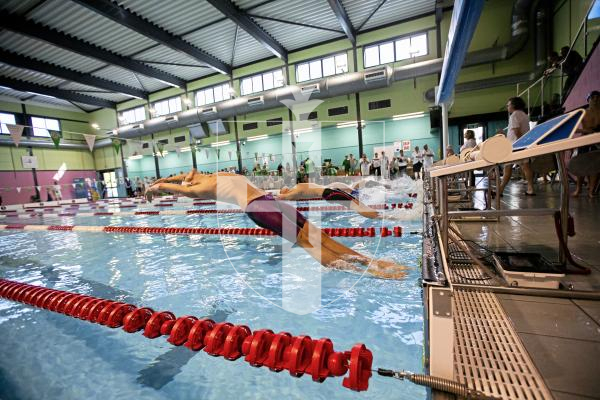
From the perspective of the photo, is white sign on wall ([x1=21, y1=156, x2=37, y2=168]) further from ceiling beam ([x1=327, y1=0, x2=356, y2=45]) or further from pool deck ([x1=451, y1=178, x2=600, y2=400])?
pool deck ([x1=451, y1=178, x2=600, y2=400])

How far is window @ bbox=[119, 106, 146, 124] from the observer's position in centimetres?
1911

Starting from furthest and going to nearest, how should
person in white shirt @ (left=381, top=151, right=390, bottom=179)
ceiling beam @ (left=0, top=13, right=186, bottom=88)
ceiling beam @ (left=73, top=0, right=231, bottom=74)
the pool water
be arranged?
person in white shirt @ (left=381, top=151, right=390, bottom=179) < ceiling beam @ (left=0, top=13, right=186, bottom=88) < ceiling beam @ (left=73, top=0, right=231, bottom=74) < the pool water

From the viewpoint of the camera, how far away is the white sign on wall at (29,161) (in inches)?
685

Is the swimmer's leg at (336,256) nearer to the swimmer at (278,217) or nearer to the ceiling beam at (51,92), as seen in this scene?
the swimmer at (278,217)

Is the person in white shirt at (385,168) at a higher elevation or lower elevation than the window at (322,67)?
lower

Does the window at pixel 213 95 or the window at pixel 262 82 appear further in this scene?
the window at pixel 213 95

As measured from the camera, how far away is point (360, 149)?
13.6 meters

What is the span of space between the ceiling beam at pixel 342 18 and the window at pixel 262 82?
13.3 feet

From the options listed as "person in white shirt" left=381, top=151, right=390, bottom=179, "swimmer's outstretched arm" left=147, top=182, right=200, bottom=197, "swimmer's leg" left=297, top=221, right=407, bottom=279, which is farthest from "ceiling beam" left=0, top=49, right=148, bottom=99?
"swimmer's leg" left=297, top=221, right=407, bottom=279

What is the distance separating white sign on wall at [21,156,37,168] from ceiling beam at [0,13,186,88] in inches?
412

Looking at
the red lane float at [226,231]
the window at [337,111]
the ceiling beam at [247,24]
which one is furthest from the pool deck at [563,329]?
the window at [337,111]

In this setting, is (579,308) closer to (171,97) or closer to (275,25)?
(275,25)

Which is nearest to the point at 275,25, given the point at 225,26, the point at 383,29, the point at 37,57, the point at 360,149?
the point at 225,26

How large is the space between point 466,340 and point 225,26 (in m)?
13.6
